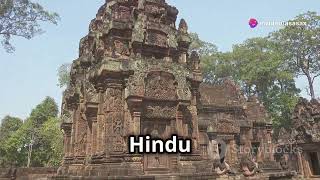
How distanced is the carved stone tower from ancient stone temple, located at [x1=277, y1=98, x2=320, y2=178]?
1222cm

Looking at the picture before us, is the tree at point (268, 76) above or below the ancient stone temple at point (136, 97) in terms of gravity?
above

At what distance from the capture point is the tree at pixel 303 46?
1215 inches

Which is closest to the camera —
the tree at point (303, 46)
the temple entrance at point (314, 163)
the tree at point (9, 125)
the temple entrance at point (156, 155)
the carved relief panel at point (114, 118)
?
the carved relief panel at point (114, 118)

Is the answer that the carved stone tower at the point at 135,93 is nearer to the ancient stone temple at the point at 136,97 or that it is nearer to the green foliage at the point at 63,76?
the ancient stone temple at the point at 136,97

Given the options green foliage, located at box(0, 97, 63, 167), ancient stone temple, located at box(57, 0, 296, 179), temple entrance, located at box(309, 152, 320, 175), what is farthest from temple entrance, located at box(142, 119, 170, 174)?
green foliage, located at box(0, 97, 63, 167)

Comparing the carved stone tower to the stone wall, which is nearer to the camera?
the carved stone tower

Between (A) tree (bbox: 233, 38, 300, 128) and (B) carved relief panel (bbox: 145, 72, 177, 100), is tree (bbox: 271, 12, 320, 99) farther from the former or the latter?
(B) carved relief panel (bbox: 145, 72, 177, 100)

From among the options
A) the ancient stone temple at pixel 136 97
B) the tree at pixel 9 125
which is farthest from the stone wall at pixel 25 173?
the tree at pixel 9 125

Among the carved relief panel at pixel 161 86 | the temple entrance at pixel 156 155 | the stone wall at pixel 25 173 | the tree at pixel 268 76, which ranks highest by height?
the tree at pixel 268 76

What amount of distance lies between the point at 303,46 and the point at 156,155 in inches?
1083

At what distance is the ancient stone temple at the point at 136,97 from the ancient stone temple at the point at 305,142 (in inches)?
432

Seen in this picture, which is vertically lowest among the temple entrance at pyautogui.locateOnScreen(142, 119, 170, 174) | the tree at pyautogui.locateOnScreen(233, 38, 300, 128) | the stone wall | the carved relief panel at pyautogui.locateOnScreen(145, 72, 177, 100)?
the stone wall

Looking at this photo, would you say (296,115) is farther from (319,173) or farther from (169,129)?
(169,129)

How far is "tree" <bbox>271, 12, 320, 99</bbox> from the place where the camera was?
30.9m
